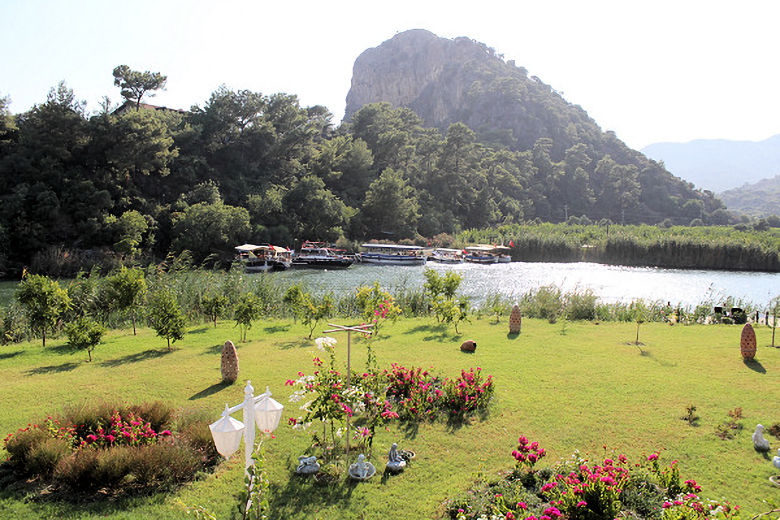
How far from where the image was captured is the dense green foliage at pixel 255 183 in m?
39.0

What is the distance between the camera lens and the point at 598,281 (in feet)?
118

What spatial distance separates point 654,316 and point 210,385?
15.2 m

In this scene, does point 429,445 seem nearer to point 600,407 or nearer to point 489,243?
point 600,407

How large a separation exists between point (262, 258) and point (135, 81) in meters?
23.0

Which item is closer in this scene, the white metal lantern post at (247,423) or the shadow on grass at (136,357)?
the white metal lantern post at (247,423)

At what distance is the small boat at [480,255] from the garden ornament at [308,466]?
4676 centimetres

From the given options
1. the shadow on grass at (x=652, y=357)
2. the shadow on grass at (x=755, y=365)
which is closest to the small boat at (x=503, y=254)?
the shadow on grass at (x=652, y=357)

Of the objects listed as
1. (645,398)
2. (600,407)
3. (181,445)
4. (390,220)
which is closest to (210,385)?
(181,445)

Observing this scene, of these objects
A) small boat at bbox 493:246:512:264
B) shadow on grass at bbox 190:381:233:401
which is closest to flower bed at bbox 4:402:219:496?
shadow on grass at bbox 190:381:233:401

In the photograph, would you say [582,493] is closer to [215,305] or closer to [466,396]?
[466,396]

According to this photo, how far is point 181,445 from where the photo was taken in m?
5.87

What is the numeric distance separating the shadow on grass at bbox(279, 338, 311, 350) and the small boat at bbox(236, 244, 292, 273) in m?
29.9

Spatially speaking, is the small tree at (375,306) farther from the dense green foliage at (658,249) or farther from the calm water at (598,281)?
the dense green foliage at (658,249)

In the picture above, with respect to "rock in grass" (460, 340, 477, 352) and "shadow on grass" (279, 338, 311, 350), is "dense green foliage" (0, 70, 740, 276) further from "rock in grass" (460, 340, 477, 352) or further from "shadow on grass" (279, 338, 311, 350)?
"rock in grass" (460, 340, 477, 352)
